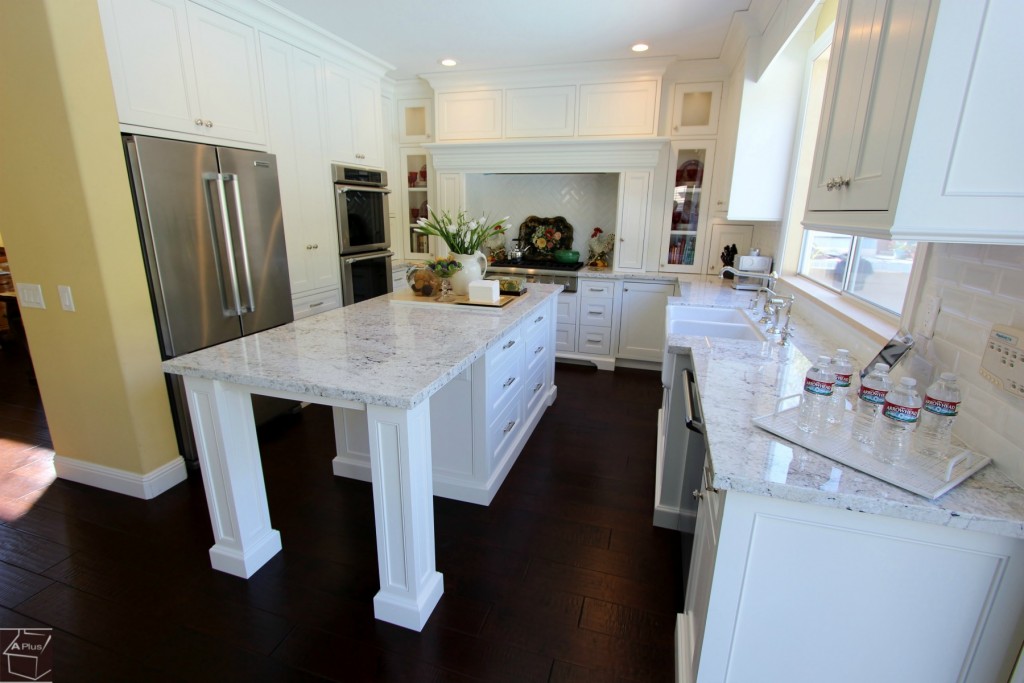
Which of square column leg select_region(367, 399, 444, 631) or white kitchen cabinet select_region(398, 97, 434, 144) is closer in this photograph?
square column leg select_region(367, 399, 444, 631)

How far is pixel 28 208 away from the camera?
2.14 metres

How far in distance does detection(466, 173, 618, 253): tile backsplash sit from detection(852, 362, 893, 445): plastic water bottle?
374 centimetres

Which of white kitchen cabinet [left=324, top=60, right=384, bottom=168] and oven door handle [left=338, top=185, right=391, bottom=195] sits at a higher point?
white kitchen cabinet [left=324, top=60, right=384, bottom=168]

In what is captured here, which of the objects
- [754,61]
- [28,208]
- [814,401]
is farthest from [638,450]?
[28,208]

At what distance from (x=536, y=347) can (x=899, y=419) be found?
2119mm

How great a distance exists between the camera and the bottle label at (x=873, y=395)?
1.12 metres

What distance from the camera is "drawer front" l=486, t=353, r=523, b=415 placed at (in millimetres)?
2240

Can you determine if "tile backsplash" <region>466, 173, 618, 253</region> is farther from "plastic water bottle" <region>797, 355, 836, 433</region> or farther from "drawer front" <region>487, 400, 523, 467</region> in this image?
"plastic water bottle" <region>797, 355, 836, 433</region>

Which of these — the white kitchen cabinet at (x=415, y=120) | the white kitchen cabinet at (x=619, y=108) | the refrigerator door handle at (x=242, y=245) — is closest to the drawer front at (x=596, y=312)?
the white kitchen cabinet at (x=619, y=108)

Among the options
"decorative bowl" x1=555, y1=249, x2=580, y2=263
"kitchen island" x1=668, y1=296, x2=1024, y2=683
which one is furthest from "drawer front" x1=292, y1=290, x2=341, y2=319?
"kitchen island" x1=668, y1=296, x2=1024, y2=683

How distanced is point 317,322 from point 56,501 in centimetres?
157

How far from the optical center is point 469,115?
14.3 feet

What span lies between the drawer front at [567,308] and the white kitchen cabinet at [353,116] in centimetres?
204

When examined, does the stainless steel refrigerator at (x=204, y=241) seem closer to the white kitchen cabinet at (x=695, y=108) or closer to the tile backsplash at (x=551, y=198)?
the tile backsplash at (x=551, y=198)
